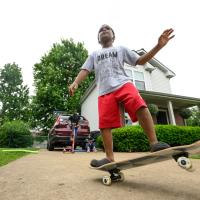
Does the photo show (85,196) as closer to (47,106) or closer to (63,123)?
(63,123)

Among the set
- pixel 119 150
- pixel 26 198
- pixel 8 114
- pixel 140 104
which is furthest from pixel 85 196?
pixel 8 114

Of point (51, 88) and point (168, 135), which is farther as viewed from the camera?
point (51, 88)

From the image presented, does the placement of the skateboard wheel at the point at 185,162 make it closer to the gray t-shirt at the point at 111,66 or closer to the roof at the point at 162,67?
the gray t-shirt at the point at 111,66

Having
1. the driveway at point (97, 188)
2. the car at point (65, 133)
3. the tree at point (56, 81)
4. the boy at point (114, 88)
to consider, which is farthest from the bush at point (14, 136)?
the boy at point (114, 88)

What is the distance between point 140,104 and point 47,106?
22.1 metres

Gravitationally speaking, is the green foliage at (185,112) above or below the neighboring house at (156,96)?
below

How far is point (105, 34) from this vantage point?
3312 mm

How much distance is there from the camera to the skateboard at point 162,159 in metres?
2.07

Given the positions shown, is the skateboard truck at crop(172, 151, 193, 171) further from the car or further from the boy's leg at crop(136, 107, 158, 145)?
the car

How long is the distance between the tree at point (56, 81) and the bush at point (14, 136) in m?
4.40

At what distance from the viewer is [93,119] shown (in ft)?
62.0

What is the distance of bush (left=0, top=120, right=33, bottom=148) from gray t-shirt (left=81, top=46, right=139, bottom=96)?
58.1 ft

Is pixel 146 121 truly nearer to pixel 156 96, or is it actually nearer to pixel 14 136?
pixel 156 96

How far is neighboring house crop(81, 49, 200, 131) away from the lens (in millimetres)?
15898
